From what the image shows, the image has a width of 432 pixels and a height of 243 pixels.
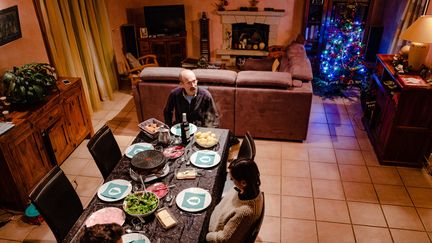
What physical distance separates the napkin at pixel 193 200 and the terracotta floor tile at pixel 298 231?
115 centimetres

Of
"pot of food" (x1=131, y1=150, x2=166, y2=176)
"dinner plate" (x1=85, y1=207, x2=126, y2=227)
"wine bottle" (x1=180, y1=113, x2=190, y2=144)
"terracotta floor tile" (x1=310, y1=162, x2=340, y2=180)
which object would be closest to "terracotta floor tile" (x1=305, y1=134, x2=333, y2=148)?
"terracotta floor tile" (x1=310, y1=162, x2=340, y2=180)

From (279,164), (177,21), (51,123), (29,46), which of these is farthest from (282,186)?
(177,21)

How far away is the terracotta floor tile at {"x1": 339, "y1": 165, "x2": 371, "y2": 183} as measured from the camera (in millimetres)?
3881

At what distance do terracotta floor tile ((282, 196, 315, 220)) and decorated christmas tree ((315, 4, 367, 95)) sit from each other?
9.86 feet

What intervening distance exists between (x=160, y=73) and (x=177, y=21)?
10.2 feet

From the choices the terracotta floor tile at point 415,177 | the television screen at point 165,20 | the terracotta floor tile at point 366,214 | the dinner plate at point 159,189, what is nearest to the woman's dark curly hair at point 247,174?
the dinner plate at point 159,189

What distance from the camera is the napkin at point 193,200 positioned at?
2346 millimetres

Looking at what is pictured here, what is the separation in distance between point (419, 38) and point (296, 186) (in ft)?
6.99

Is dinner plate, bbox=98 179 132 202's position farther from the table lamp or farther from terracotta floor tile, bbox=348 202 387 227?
the table lamp

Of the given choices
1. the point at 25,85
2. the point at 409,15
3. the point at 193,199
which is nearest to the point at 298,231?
the point at 193,199

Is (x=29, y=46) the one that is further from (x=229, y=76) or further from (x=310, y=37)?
(x=310, y=37)

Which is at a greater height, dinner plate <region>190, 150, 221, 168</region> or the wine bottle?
the wine bottle

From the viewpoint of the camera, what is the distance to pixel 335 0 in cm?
630

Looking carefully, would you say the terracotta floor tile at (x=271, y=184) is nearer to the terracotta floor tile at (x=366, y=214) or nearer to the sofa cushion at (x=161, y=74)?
the terracotta floor tile at (x=366, y=214)
